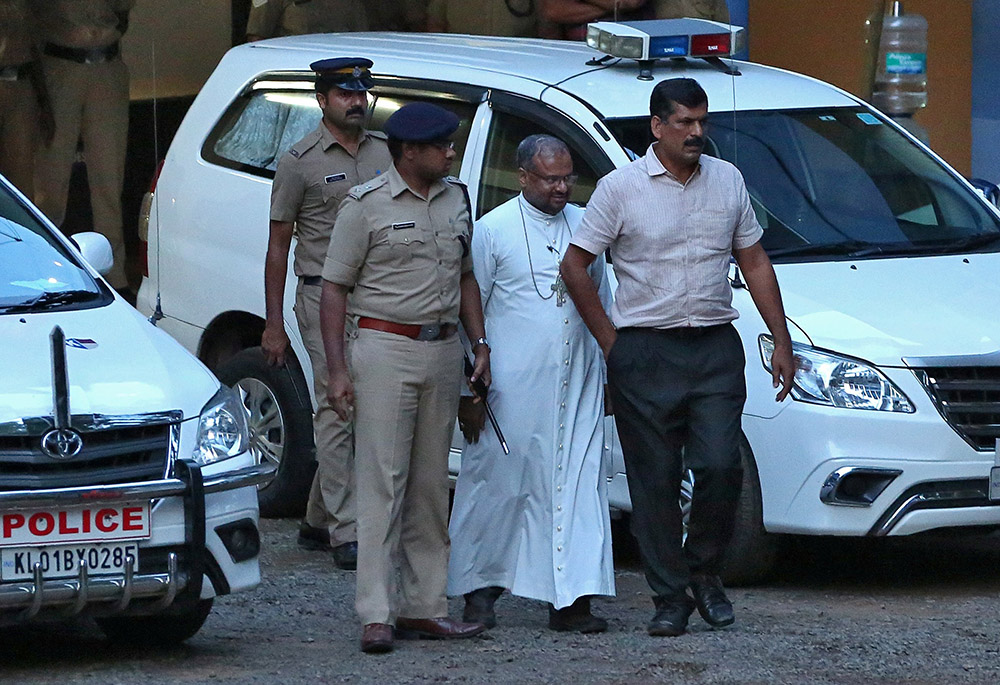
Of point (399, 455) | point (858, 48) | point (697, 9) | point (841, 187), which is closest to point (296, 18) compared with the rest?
point (697, 9)

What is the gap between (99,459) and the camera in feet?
18.4

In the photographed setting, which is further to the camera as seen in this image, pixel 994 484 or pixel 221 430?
pixel 994 484

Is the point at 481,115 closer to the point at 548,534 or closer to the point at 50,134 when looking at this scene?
the point at 548,534

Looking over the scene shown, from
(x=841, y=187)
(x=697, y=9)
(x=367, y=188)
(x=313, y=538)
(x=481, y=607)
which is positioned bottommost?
(x=313, y=538)

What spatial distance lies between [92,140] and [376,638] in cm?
592

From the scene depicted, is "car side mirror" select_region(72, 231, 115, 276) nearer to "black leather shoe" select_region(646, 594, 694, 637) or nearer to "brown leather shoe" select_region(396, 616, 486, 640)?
"brown leather shoe" select_region(396, 616, 486, 640)

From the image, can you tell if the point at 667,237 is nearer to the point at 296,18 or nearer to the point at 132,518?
the point at 132,518

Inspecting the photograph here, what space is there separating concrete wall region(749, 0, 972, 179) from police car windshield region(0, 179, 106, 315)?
22.9 ft

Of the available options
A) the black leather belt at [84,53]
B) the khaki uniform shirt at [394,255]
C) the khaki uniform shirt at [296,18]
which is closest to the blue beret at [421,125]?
the khaki uniform shirt at [394,255]

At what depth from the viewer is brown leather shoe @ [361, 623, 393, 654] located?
607 centimetres

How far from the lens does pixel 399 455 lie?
6.11 m

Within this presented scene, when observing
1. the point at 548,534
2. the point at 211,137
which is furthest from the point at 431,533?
the point at 211,137

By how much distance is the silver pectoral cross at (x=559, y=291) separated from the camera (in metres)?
6.40

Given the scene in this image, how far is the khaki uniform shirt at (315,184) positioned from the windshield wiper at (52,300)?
3.80 feet
